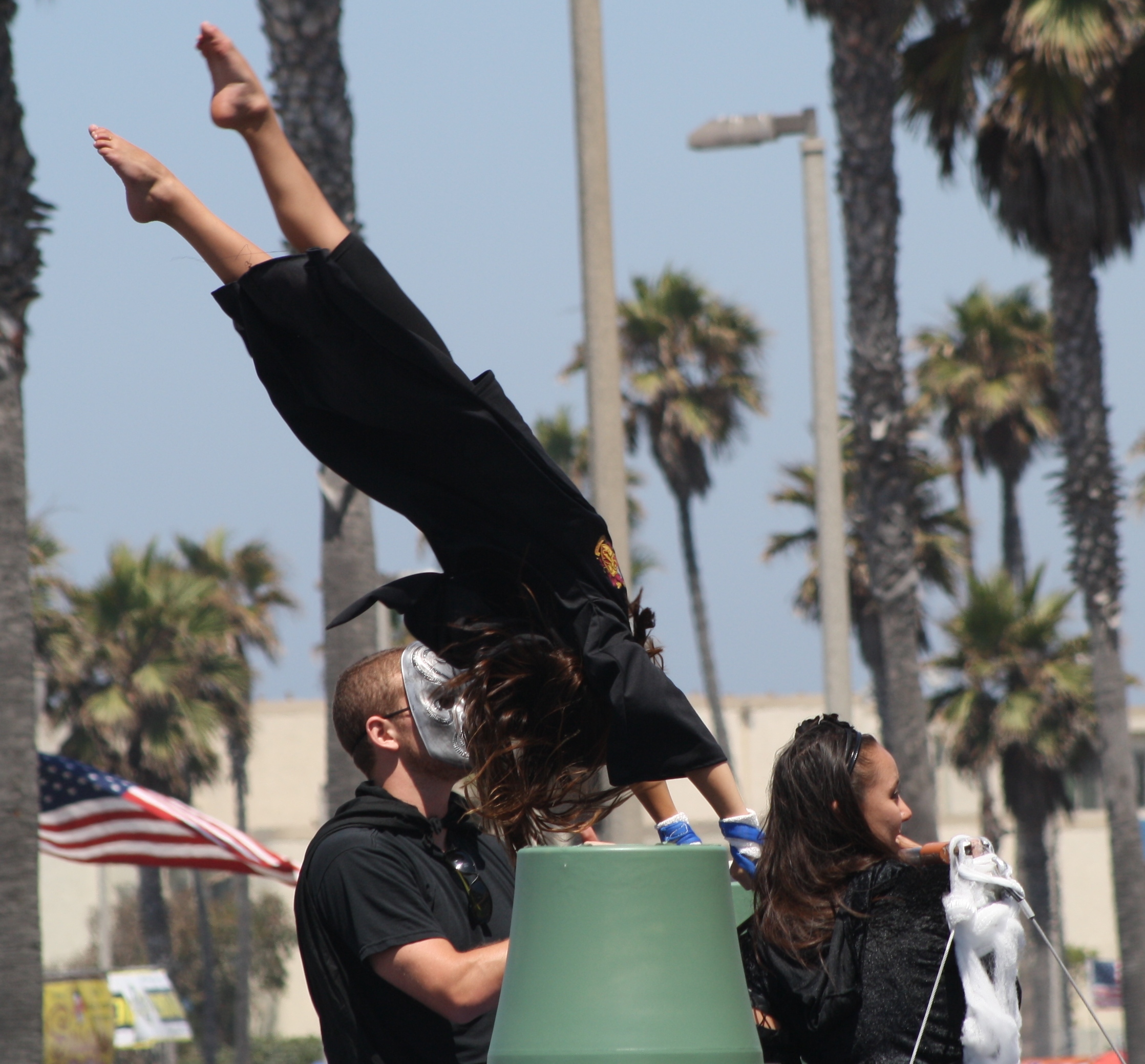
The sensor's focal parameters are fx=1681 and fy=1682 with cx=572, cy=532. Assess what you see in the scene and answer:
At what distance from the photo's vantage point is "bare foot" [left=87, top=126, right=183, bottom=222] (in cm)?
285

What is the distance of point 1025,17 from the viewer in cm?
1504

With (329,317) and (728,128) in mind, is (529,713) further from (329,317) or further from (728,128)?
(728,128)

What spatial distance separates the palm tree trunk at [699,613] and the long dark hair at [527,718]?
28.8 metres

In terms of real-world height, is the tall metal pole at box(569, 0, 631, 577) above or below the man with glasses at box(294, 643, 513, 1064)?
above

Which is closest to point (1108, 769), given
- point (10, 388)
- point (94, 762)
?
point (10, 388)

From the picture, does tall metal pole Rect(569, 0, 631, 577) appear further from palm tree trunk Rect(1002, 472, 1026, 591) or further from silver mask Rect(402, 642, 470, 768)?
palm tree trunk Rect(1002, 472, 1026, 591)

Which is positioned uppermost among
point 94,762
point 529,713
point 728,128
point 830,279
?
point 728,128

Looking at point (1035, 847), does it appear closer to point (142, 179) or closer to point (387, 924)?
point (387, 924)

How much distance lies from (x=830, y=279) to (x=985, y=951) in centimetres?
871

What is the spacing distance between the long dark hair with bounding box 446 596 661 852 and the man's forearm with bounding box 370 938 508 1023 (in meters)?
0.26

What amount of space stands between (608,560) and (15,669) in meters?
5.46

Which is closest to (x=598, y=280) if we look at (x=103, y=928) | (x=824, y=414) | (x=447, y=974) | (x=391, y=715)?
(x=824, y=414)

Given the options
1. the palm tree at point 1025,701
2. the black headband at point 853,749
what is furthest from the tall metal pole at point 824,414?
the palm tree at point 1025,701

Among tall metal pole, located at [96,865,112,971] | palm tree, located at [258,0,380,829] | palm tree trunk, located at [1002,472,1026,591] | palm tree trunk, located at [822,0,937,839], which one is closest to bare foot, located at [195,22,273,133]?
palm tree, located at [258,0,380,829]
